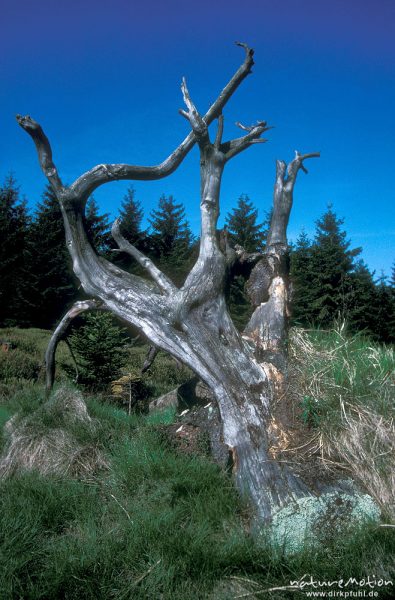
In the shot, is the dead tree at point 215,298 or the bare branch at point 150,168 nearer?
the dead tree at point 215,298

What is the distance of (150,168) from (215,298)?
184cm

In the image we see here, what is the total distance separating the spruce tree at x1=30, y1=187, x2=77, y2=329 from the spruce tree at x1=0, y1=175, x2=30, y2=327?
1.57 ft

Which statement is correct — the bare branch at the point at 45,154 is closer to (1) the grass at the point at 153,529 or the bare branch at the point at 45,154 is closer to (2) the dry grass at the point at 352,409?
(1) the grass at the point at 153,529

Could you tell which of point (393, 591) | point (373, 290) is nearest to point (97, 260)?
point (393, 591)

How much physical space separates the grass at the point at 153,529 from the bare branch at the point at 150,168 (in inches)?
98.0

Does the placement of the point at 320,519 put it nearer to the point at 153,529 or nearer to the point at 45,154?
the point at 153,529

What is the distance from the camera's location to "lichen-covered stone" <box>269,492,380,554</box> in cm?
275

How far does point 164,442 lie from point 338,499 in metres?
1.54

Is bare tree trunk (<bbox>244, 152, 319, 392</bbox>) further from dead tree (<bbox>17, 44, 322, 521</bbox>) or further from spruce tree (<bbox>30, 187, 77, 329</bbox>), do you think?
spruce tree (<bbox>30, 187, 77, 329</bbox>)

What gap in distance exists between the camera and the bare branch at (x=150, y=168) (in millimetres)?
4883

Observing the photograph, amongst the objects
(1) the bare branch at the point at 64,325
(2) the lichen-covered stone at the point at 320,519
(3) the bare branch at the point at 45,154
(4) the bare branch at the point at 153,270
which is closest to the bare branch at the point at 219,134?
(4) the bare branch at the point at 153,270

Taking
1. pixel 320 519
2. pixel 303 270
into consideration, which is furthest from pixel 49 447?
pixel 303 270

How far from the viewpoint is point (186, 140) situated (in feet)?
17.2

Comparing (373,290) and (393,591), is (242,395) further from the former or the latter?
(373,290)
